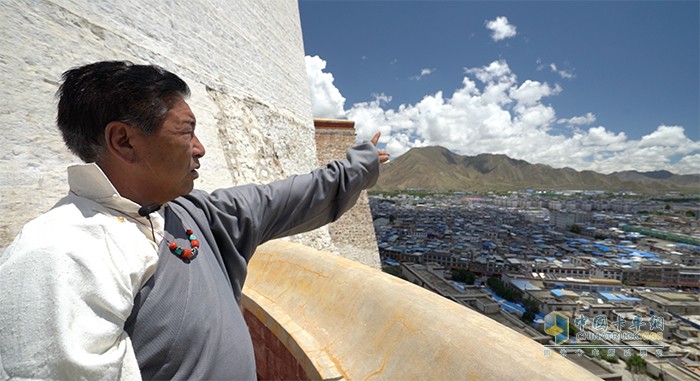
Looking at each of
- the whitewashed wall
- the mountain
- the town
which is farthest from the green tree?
the mountain

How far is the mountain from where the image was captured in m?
109

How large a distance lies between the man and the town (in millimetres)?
1226

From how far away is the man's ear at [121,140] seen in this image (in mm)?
773

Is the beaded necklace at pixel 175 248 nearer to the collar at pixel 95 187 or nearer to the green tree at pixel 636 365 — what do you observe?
the collar at pixel 95 187

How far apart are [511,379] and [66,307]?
1236 millimetres

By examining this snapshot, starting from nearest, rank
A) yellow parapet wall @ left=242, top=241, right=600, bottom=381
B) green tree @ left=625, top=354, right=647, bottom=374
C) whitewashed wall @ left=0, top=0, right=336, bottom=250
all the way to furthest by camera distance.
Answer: yellow parapet wall @ left=242, top=241, right=600, bottom=381 < whitewashed wall @ left=0, top=0, right=336, bottom=250 < green tree @ left=625, top=354, right=647, bottom=374

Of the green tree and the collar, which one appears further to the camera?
the green tree

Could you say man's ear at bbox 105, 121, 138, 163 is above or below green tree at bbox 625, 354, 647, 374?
above

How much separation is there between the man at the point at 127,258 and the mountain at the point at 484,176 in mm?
108378

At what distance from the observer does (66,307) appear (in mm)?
507

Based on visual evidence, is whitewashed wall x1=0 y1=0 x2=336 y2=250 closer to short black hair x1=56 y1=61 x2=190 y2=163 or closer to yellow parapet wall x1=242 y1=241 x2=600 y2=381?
yellow parapet wall x1=242 y1=241 x2=600 y2=381

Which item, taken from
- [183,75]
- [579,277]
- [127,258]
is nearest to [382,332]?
[127,258]

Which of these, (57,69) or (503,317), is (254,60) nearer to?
(57,69)

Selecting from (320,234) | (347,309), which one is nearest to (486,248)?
(320,234)
